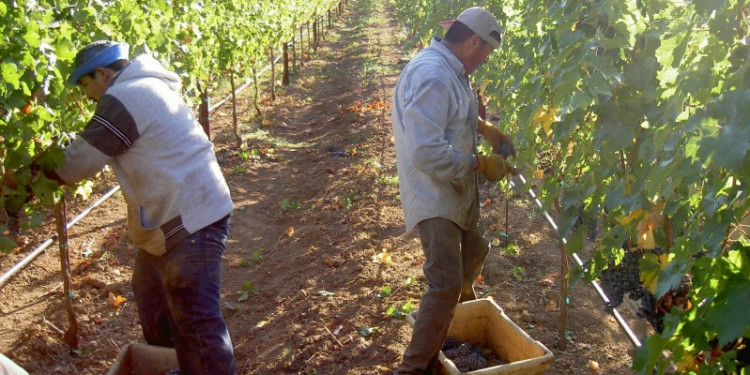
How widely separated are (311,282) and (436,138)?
2.66 meters

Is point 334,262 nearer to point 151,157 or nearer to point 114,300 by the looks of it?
point 114,300

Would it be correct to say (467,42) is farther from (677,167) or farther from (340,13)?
(340,13)

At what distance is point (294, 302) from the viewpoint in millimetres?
5398

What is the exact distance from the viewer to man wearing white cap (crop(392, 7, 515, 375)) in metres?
3.40

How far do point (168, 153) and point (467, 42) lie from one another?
1611 millimetres

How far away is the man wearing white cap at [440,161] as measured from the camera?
3396 mm

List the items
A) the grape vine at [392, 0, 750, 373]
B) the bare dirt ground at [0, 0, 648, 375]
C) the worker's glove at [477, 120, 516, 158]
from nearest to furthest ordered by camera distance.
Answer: the grape vine at [392, 0, 750, 373]
the worker's glove at [477, 120, 516, 158]
the bare dirt ground at [0, 0, 648, 375]

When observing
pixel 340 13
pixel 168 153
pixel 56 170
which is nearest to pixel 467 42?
pixel 168 153

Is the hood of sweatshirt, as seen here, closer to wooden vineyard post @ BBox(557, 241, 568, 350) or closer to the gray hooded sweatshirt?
the gray hooded sweatshirt

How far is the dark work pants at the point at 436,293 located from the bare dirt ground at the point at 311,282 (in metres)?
0.70

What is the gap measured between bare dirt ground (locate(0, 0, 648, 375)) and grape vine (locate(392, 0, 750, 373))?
1.35 metres

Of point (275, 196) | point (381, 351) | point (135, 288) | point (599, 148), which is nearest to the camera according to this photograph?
point (599, 148)

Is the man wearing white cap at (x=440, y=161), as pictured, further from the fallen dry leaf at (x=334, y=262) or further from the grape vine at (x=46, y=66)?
the fallen dry leaf at (x=334, y=262)

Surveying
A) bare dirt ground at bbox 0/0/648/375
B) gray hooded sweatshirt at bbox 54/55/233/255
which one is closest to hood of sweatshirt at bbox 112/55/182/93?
gray hooded sweatshirt at bbox 54/55/233/255
